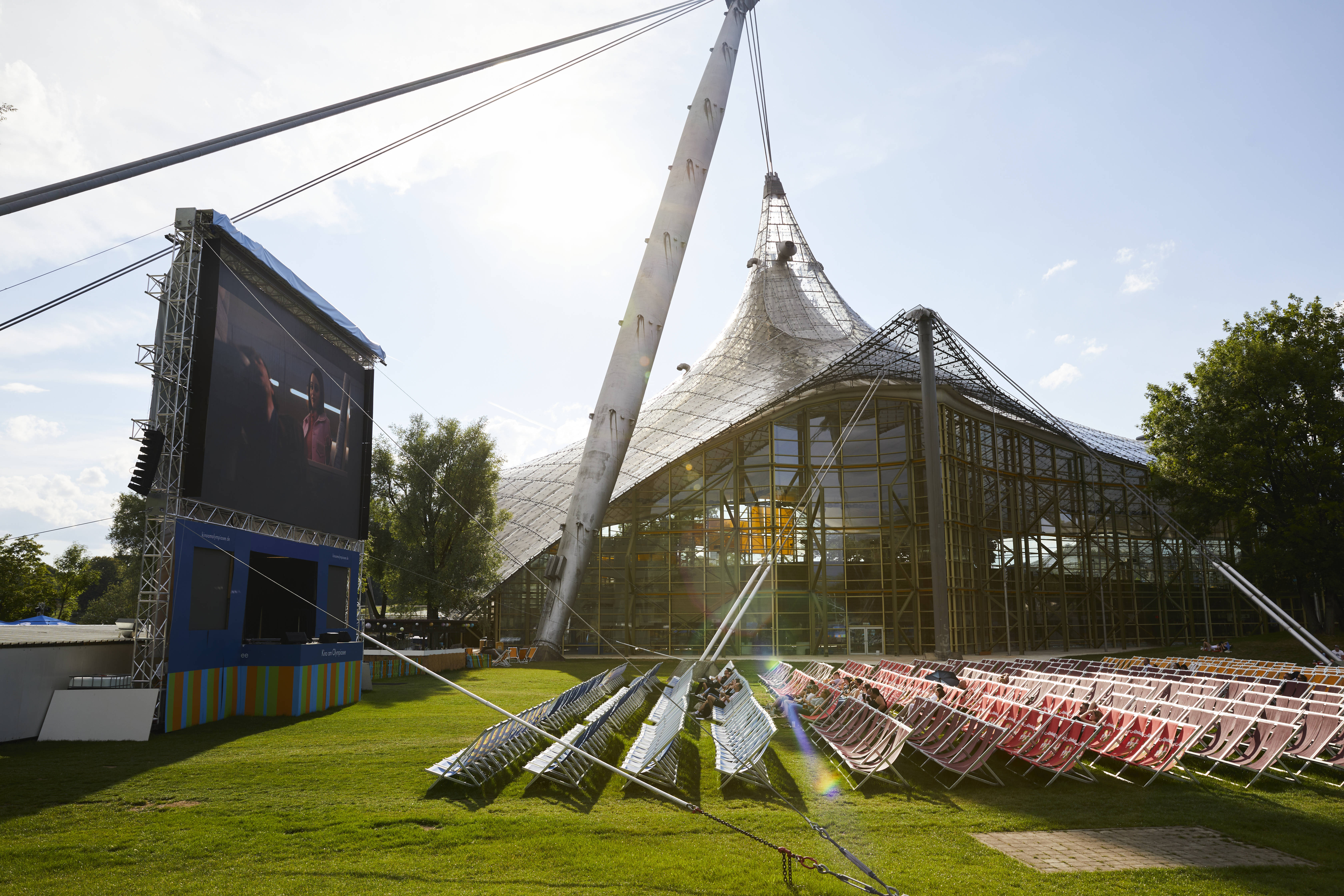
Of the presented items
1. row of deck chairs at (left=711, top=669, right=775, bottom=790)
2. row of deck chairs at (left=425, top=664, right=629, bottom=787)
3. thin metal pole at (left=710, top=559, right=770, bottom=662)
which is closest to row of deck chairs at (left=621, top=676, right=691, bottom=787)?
row of deck chairs at (left=711, top=669, right=775, bottom=790)

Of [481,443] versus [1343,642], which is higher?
[481,443]

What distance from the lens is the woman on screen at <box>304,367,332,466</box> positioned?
17484 mm

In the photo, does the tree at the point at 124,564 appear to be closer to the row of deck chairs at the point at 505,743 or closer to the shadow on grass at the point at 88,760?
the shadow on grass at the point at 88,760

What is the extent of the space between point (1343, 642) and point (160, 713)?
35.3 meters

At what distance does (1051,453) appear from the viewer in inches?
1510

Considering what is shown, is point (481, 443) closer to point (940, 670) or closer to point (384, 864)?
point (940, 670)

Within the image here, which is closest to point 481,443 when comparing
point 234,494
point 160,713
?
point 234,494

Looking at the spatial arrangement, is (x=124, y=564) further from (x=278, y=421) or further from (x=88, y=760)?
(x=88, y=760)

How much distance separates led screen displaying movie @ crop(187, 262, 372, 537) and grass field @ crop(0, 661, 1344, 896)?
17.2 ft

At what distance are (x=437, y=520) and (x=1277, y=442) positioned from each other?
31157 millimetres

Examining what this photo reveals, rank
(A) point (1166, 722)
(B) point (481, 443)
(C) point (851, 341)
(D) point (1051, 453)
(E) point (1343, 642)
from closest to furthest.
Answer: (A) point (1166, 722) → (E) point (1343, 642) → (B) point (481, 443) → (D) point (1051, 453) → (C) point (851, 341)

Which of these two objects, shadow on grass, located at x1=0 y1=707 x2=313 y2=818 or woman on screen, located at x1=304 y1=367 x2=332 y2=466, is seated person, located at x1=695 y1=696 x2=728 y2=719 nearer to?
shadow on grass, located at x1=0 y1=707 x2=313 y2=818

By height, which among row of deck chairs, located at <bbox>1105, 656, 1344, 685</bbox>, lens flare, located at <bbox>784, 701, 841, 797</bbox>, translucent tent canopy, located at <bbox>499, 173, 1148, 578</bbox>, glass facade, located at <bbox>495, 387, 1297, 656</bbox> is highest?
translucent tent canopy, located at <bbox>499, 173, 1148, 578</bbox>

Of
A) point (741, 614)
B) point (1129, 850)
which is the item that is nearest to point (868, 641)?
point (741, 614)
